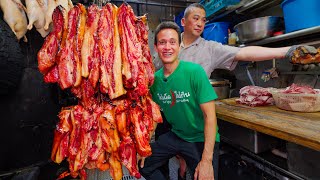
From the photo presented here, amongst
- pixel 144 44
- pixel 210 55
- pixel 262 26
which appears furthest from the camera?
pixel 262 26

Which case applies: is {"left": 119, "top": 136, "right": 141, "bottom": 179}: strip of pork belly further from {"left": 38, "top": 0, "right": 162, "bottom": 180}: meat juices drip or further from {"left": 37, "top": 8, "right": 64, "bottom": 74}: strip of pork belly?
{"left": 37, "top": 8, "right": 64, "bottom": 74}: strip of pork belly

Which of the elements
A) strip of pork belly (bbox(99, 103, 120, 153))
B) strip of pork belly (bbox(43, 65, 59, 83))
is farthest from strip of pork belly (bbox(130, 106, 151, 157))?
strip of pork belly (bbox(43, 65, 59, 83))

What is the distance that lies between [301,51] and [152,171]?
6.59ft

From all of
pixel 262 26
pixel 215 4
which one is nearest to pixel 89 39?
pixel 262 26

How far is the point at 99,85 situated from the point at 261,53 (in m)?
1.91

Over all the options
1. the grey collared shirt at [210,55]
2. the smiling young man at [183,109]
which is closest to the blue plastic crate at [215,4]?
the grey collared shirt at [210,55]

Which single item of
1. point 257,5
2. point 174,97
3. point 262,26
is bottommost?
point 174,97

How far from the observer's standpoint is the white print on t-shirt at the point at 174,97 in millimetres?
1979

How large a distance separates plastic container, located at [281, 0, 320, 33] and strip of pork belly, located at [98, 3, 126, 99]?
2340mm

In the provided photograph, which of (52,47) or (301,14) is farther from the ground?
(301,14)

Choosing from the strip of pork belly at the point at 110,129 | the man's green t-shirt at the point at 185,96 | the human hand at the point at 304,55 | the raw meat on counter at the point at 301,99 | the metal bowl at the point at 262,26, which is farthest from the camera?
the metal bowl at the point at 262,26

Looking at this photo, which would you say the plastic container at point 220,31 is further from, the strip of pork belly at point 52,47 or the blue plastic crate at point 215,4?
the strip of pork belly at point 52,47

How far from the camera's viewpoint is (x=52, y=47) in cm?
133

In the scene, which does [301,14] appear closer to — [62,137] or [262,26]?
[262,26]
